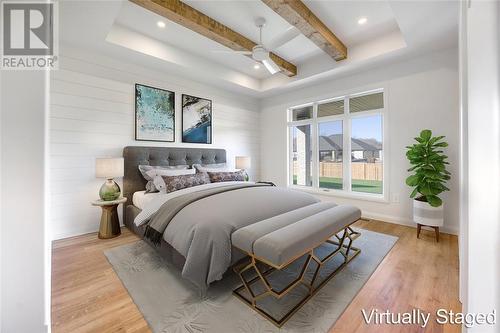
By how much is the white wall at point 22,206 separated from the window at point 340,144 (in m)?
4.11

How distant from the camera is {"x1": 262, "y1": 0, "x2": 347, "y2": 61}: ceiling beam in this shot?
2184 mm

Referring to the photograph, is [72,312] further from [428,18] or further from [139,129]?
[428,18]

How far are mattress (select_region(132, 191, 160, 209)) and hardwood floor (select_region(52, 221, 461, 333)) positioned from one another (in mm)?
593

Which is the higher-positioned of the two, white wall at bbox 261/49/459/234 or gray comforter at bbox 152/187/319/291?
white wall at bbox 261/49/459/234

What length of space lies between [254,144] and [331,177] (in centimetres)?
202

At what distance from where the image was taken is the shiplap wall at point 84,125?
8.77 ft

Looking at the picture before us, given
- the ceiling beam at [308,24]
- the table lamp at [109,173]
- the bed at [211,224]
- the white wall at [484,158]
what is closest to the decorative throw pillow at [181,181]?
the bed at [211,224]

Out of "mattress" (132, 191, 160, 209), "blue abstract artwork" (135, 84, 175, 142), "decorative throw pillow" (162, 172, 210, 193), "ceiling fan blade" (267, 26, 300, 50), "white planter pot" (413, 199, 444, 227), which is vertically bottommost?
"white planter pot" (413, 199, 444, 227)

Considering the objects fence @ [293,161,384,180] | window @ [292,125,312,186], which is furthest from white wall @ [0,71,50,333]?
window @ [292,125,312,186]

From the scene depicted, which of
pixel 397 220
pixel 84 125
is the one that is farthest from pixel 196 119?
pixel 397 220

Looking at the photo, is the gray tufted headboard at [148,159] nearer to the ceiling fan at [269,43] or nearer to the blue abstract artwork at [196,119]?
the blue abstract artwork at [196,119]

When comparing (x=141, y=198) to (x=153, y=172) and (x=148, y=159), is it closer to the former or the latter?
(x=153, y=172)

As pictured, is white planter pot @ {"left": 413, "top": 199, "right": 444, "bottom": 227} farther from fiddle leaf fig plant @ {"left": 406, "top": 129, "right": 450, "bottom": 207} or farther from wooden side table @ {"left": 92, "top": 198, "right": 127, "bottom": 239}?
wooden side table @ {"left": 92, "top": 198, "right": 127, "bottom": 239}

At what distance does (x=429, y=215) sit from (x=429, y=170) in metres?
0.57
